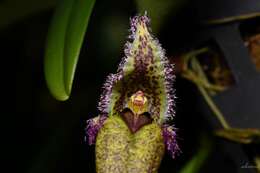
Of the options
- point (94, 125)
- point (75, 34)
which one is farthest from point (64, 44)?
point (94, 125)

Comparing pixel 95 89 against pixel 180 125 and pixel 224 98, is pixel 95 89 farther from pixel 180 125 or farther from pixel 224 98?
pixel 224 98

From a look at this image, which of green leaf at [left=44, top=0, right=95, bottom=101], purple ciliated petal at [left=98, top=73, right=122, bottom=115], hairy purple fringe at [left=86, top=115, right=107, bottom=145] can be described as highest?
green leaf at [left=44, top=0, right=95, bottom=101]

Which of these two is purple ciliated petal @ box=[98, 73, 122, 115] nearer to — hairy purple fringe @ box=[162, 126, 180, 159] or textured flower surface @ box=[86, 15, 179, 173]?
textured flower surface @ box=[86, 15, 179, 173]

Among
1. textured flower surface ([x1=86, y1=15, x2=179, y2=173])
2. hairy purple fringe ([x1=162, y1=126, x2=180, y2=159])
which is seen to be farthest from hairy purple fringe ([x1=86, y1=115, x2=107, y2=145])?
hairy purple fringe ([x1=162, y1=126, x2=180, y2=159])

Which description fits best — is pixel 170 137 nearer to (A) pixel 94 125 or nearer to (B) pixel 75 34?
(A) pixel 94 125

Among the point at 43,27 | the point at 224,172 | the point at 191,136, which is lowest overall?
the point at 224,172

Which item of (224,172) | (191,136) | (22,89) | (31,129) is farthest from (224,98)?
(22,89)
